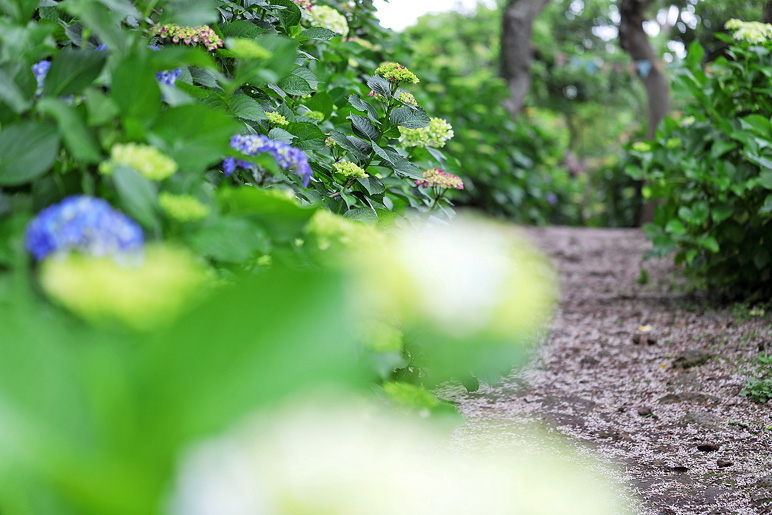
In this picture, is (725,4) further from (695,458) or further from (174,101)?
(174,101)

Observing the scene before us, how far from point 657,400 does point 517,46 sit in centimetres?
615

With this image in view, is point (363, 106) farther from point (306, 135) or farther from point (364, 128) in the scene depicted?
point (306, 135)

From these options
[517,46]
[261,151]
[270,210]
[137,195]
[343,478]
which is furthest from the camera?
[517,46]

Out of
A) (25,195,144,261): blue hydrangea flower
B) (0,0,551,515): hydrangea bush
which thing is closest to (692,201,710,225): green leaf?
(0,0,551,515): hydrangea bush

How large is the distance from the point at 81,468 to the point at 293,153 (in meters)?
0.65

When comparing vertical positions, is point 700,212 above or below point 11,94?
below

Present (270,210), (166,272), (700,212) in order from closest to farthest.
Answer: (166,272) < (270,210) < (700,212)

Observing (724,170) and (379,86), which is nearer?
→ (379,86)

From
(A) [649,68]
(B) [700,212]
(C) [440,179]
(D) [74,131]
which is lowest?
(B) [700,212]

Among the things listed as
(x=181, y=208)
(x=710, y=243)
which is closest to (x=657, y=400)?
(x=710, y=243)

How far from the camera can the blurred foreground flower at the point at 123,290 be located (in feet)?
1.44

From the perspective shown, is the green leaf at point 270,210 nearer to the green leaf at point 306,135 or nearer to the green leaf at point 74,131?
the green leaf at point 74,131

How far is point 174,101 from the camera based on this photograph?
0.81 metres

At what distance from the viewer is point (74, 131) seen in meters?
0.72
